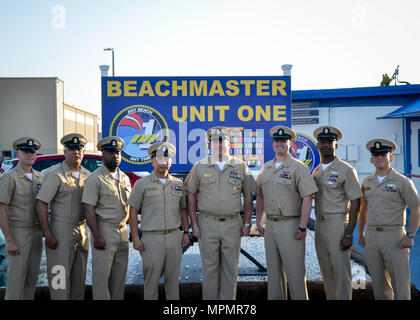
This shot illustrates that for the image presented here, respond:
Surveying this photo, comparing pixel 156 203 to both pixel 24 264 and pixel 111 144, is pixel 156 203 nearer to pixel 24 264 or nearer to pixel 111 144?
pixel 111 144

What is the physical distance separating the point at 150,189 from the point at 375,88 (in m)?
7.98

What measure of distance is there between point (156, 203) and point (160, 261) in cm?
50

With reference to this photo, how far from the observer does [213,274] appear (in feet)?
10.5

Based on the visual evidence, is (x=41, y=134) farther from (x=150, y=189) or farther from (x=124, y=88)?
(x=150, y=189)

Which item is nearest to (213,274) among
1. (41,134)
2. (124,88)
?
(124,88)

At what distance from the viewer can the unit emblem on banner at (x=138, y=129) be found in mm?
4668

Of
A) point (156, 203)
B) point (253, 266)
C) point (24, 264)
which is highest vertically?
point (156, 203)

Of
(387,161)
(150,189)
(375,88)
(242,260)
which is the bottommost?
(242,260)

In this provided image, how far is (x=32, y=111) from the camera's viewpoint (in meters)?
26.2

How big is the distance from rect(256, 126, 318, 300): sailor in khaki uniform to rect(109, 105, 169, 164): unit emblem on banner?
6.44 feet

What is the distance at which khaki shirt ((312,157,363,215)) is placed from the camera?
124 inches

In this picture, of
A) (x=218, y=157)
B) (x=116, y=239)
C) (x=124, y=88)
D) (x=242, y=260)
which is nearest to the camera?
(x=116, y=239)

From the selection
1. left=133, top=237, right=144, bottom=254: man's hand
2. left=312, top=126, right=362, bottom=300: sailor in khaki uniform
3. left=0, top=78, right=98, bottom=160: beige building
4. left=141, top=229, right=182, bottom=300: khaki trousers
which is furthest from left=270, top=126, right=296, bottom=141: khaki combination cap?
left=0, top=78, right=98, bottom=160: beige building

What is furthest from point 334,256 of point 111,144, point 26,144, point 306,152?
point 306,152
